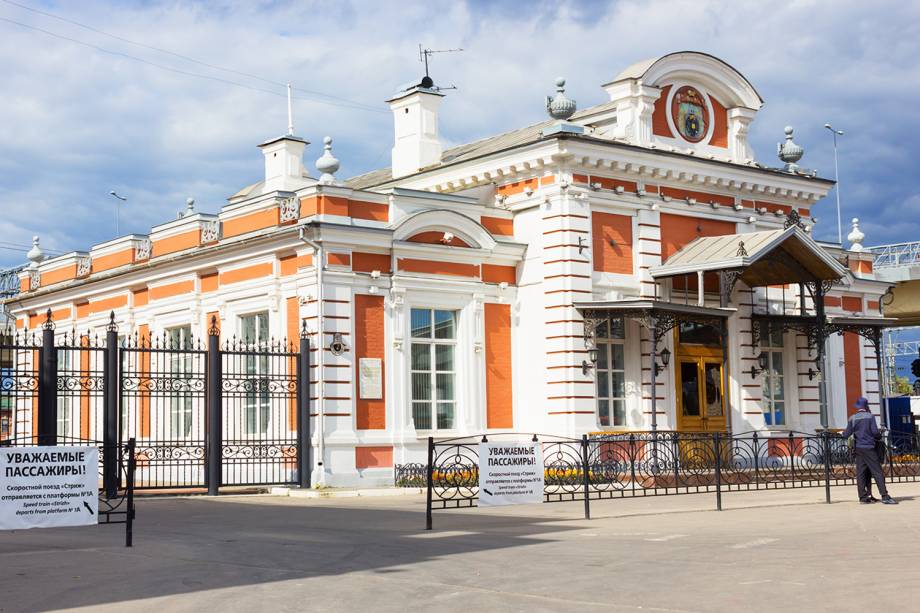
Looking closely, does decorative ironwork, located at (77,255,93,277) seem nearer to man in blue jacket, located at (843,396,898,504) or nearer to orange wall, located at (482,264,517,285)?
orange wall, located at (482,264,517,285)

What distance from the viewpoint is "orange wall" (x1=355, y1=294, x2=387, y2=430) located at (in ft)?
72.7

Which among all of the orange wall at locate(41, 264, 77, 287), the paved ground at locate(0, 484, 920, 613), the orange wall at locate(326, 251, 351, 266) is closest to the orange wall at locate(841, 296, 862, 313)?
the paved ground at locate(0, 484, 920, 613)

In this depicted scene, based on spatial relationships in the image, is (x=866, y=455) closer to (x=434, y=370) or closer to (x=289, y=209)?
(x=434, y=370)

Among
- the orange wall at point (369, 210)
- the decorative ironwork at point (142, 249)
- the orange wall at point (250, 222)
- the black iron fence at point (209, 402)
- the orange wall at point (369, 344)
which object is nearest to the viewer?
the black iron fence at point (209, 402)

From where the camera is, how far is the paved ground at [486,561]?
8.83m

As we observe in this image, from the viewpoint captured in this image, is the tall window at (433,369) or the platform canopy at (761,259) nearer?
the tall window at (433,369)

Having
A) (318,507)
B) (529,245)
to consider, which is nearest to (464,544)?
(318,507)

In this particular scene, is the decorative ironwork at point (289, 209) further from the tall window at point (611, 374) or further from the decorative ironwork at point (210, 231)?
the tall window at point (611, 374)

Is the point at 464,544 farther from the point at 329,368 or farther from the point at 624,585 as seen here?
the point at 329,368

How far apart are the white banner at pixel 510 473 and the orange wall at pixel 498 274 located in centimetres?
928

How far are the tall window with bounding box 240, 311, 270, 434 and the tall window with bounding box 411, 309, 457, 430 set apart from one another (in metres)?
2.88

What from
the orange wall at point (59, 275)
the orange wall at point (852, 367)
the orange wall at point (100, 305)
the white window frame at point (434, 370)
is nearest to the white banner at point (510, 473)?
the white window frame at point (434, 370)

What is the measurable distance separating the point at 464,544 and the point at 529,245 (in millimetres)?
12284

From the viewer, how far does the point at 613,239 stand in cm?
2450
